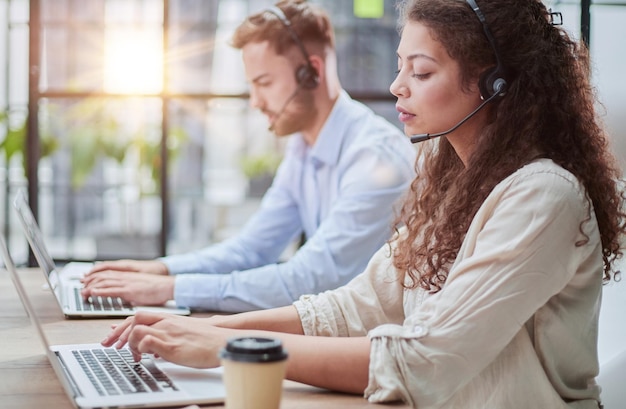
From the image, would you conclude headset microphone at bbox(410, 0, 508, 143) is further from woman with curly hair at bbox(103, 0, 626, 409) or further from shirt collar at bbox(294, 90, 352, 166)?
shirt collar at bbox(294, 90, 352, 166)

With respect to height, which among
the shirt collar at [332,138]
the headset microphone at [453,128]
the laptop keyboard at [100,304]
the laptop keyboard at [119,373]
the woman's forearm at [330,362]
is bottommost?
the laptop keyboard at [100,304]

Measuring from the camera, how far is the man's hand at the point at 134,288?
1.74 meters

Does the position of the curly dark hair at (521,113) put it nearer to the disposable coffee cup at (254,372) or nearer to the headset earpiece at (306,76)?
the disposable coffee cup at (254,372)

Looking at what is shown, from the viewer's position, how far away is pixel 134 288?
5.73 feet

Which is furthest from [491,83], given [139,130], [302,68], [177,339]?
[139,130]

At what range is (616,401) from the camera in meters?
1.40

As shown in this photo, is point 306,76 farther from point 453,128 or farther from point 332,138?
point 453,128

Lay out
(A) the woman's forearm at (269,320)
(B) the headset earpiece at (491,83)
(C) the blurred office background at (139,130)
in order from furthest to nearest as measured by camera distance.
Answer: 1. (C) the blurred office background at (139,130)
2. (A) the woman's forearm at (269,320)
3. (B) the headset earpiece at (491,83)

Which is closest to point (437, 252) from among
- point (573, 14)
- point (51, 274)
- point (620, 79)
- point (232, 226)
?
point (51, 274)

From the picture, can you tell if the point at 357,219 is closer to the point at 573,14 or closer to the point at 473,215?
the point at 473,215

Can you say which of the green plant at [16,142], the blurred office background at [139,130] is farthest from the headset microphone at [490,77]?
the green plant at [16,142]

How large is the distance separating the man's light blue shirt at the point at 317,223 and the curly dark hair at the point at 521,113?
1.95 ft

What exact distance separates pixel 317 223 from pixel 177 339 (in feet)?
4.14

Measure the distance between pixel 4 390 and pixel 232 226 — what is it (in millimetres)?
5030
